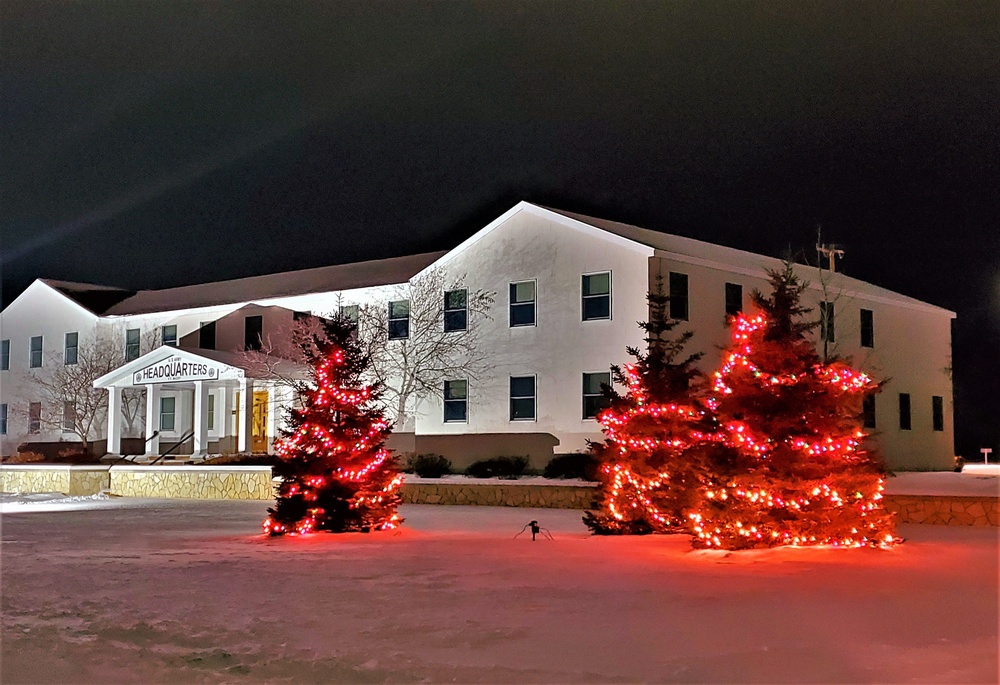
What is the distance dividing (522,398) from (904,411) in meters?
14.2

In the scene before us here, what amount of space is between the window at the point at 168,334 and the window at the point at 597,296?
1866 cm

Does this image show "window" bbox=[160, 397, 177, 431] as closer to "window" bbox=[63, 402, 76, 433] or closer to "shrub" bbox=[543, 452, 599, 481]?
"window" bbox=[63, 402, 76, 433]

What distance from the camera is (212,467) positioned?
94.8 feet

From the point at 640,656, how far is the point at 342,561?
21.5 ft

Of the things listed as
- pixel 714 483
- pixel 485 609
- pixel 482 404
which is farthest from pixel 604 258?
pixel 485 609

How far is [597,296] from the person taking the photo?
28.1 m

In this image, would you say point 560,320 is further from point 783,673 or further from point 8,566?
point 783,673

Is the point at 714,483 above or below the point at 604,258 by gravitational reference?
below

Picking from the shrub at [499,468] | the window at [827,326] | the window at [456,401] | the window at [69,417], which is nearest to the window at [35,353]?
the window at [69,417]

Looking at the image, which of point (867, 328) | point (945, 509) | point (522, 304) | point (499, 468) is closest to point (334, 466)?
point (945, 509)

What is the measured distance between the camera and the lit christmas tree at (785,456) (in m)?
13.4

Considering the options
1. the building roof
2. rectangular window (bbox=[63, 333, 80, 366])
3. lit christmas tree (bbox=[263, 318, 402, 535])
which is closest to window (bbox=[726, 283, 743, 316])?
the building roof

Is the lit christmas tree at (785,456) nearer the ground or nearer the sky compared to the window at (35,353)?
nearer the ground

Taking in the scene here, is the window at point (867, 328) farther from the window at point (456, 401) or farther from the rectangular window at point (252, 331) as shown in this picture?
the rectangular window at point (252, 331)
